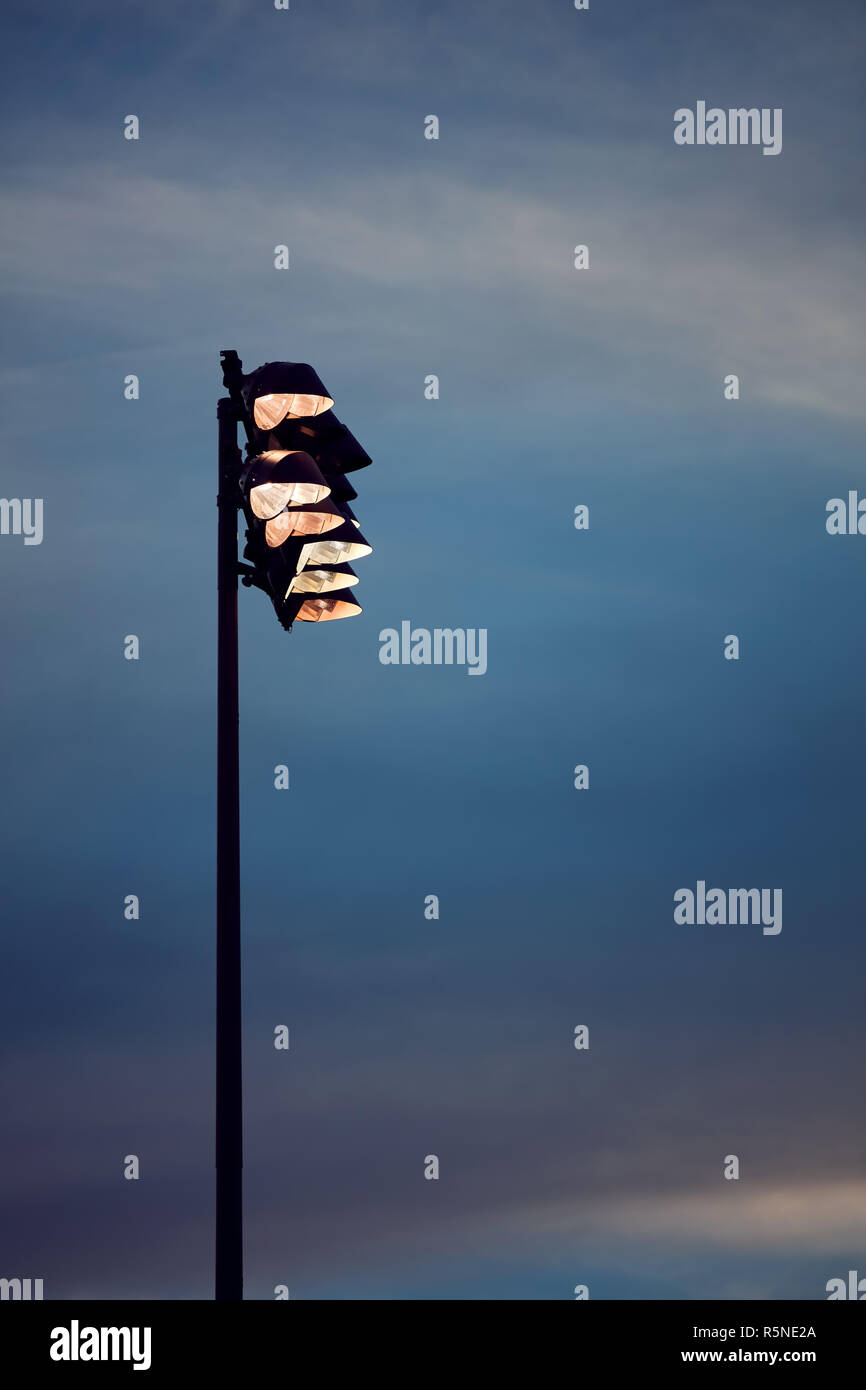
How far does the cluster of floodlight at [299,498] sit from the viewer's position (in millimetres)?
9516

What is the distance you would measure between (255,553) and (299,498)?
0.52 m

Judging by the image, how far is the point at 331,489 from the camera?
10.1m

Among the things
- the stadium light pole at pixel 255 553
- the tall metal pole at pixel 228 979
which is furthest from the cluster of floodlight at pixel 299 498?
the tall metal pole at pixel 228 979

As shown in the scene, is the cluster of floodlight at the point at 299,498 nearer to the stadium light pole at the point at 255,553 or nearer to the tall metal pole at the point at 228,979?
the stadium light pole at the point at 255,553

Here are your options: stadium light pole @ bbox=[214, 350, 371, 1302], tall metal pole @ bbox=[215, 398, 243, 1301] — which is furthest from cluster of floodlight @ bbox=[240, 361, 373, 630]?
tall metal pole @ bbox=[215, 398, 243, 1301]

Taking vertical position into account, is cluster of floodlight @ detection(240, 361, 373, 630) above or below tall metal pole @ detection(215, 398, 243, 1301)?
above

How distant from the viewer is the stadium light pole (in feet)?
28.6

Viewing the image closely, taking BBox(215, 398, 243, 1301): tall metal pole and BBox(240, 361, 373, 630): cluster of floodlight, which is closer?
BBox(215, 398, 243, 1301): tall metal pole

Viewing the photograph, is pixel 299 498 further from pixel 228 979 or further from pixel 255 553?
pixel 228 979

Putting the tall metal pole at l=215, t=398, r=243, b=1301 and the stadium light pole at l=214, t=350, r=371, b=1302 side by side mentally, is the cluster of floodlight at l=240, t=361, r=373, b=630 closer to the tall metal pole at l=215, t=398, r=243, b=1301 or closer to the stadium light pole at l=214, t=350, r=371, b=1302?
the stadium light pole at l=214, t=350, r=371, b=1302
